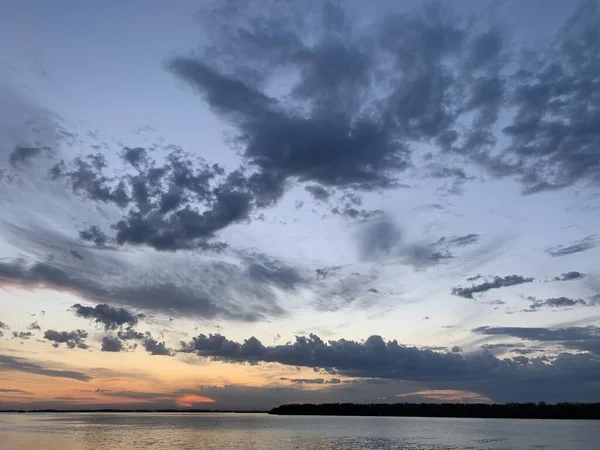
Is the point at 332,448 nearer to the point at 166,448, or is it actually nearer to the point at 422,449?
the point at 422,449

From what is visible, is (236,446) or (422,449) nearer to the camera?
(422,449)

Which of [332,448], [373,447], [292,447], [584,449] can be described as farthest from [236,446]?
[584,449]

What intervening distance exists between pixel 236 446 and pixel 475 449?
43.9 metres

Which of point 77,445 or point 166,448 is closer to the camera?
point 166,448

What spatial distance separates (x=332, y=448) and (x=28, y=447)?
54000 mm

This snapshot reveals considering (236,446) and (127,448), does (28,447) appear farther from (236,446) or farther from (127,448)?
(236,446)

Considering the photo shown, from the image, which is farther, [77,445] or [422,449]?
[77,445]

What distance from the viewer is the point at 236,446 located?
99812mm

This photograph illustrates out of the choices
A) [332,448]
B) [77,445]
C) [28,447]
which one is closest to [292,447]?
[332,448]

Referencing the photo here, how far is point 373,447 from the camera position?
3767 inches

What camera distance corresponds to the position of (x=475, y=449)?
9431cm

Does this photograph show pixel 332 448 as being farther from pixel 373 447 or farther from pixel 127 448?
pixel 127 448

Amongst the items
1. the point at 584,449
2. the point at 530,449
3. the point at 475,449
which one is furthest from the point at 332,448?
the point at 584,449

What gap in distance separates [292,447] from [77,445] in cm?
4011
